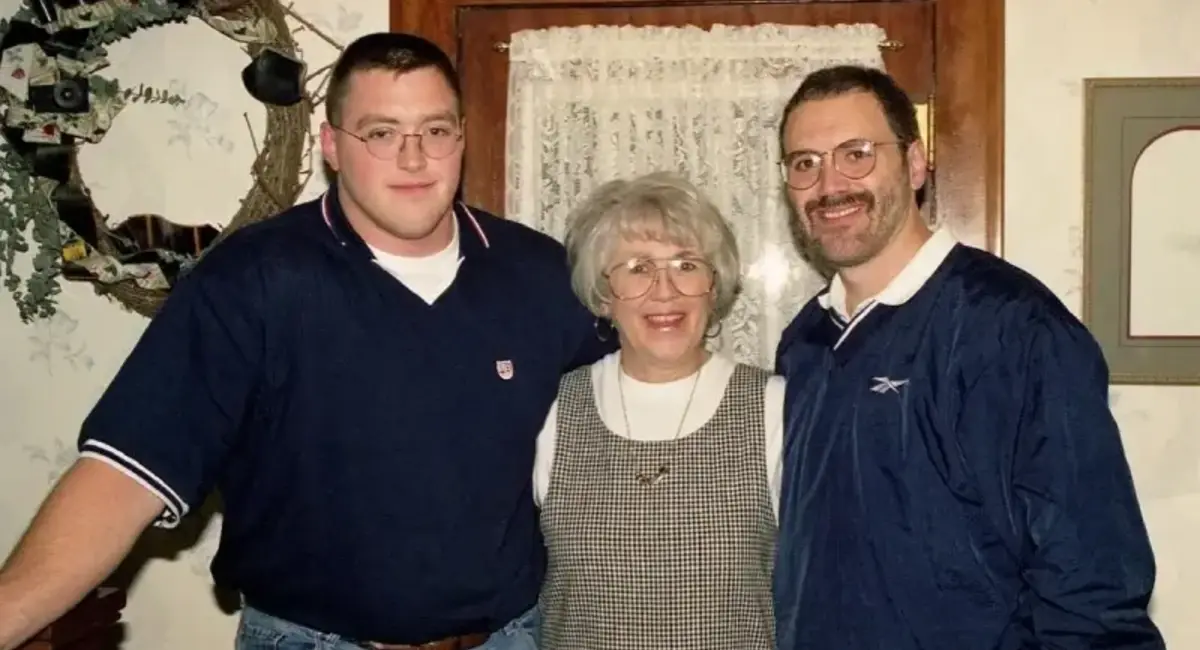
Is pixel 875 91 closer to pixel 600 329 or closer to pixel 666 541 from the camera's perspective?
pixel 600 329

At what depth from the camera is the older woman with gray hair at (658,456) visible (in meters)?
1.85

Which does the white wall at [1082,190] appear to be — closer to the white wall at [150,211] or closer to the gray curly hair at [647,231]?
the gray curly hair at [647,231]

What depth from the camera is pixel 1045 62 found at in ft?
8.00

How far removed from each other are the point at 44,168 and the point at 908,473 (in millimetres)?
1961

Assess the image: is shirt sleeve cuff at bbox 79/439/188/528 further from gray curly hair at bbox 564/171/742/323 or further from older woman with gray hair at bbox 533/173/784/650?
gray curly hair at bbox 564/171/742/323

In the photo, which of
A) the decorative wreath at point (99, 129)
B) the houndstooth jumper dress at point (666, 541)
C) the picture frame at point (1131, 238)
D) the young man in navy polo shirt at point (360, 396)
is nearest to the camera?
the young man in navy polo shirt at point (360, 396)

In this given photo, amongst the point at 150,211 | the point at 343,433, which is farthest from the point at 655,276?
the point at 150,211

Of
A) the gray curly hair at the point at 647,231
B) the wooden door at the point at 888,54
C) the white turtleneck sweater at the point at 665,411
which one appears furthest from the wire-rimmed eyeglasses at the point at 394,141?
the wooden door at the point at 888,54

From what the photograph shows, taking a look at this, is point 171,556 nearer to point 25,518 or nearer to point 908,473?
point 25,518

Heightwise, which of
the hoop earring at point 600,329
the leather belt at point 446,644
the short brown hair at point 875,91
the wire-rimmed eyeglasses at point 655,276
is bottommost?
the leather belt at point 446,644

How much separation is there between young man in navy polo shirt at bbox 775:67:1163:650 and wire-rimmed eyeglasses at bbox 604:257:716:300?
205 mm

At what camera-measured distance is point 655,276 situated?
194cm

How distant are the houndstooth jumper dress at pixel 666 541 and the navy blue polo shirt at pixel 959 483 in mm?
60

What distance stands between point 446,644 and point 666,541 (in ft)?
1.24
